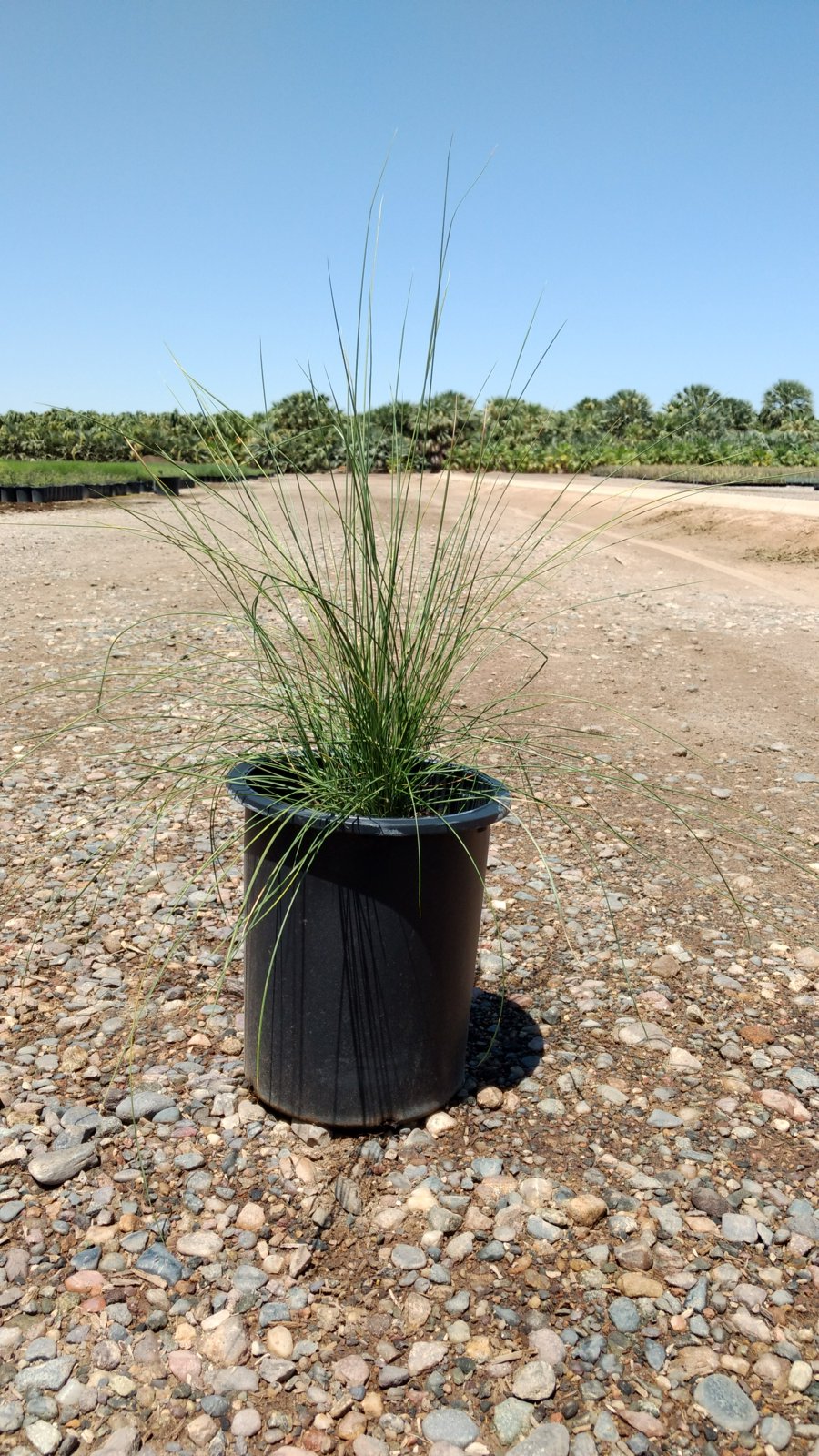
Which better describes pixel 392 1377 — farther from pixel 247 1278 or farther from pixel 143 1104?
pixel 143 1104

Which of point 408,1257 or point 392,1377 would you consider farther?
point 408,1257

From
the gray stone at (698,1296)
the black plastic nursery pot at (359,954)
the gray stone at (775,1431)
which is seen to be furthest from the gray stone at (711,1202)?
the black plastic nursery pot at (359,954)

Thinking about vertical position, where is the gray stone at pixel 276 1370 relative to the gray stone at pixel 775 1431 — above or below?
above

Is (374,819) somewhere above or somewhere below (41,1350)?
above

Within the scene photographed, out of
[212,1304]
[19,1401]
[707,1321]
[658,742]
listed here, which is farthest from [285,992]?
[658,742]

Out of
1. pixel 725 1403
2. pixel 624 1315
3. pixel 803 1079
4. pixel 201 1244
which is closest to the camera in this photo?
pixel 725 1403

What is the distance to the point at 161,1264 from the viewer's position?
5.84 ft

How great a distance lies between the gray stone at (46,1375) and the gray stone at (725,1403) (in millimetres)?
940

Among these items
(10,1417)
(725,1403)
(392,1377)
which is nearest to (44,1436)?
(10,1417)

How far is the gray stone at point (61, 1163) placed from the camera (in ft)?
6.43

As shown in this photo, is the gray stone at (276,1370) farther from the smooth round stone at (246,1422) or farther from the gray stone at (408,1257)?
the gray stone at (408,1257)

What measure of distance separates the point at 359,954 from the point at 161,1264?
614 millimetres

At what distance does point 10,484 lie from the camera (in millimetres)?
17156

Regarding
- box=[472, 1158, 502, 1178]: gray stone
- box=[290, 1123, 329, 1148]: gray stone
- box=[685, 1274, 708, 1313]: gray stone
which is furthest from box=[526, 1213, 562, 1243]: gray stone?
box=[290, 1123, 329, 1148]: gray stone
